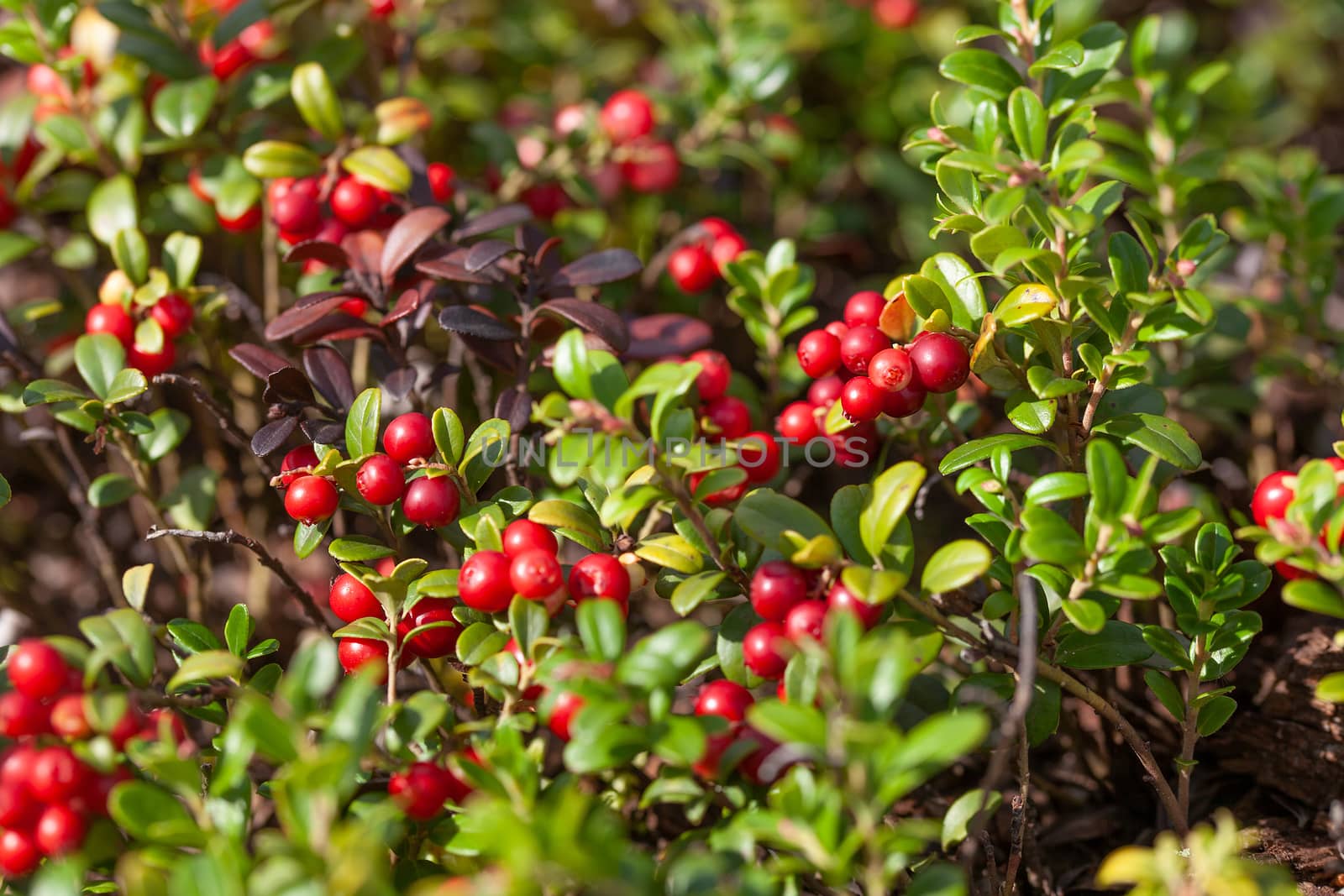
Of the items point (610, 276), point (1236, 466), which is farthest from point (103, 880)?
point (1236, 466)

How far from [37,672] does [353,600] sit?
0.48m

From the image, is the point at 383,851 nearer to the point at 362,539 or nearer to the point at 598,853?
the point at 598,853

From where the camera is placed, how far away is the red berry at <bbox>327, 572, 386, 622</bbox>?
5.95 ft

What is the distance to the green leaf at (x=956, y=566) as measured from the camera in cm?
158

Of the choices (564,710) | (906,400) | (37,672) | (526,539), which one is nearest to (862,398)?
(906,400)

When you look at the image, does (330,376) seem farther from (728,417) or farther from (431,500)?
(728,417)

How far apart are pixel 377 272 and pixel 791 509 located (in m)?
1.03

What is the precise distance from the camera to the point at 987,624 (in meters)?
1.79

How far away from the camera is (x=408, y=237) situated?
7.02ft

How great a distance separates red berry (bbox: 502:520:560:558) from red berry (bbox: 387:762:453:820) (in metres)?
0.35

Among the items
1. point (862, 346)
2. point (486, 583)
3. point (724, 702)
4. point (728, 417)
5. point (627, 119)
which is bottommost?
point (724, 702)

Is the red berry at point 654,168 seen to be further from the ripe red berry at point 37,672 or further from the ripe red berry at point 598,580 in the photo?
the ripe red berry at point 37,672

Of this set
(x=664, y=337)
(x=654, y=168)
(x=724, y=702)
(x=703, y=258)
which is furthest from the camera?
(x=654, y=168)

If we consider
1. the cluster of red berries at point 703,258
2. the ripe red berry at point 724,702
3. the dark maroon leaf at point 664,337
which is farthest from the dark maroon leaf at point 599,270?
the ripe red berry at point 724,702
